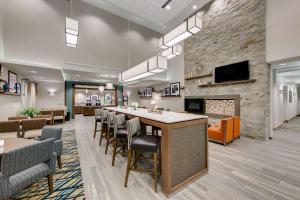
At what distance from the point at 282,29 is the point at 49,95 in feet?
40.5

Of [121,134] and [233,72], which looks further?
[233,72]

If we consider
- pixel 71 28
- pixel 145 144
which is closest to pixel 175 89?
pixel 71 28

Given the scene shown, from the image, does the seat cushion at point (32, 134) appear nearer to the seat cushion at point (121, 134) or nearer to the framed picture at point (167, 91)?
the seat cushion at point (121, 134)

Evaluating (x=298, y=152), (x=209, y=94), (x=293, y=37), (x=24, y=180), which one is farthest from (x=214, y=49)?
(x=24, y=180)

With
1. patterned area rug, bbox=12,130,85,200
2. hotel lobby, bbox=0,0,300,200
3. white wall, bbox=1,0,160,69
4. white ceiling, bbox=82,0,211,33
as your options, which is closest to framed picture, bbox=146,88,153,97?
hotel lobby, bbox=0,0,300,200

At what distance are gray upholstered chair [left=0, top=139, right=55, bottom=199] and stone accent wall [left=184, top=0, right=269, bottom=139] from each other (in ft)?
18.7

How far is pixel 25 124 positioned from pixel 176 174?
12.9 ft

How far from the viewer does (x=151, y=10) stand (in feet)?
22.2

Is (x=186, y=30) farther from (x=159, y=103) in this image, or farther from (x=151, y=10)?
(x=159, y=103)

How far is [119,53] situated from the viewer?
7.69 meters

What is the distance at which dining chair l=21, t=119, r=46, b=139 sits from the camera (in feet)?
10.7

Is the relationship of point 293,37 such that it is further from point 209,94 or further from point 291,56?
point 209,94

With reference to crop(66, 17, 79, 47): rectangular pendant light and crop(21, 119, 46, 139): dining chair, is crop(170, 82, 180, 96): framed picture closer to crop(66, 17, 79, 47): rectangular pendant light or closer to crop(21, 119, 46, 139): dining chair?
crop(66, 17, 79, 47): rectangular pendant light

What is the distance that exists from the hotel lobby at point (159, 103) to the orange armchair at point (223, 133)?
0.11 ft
